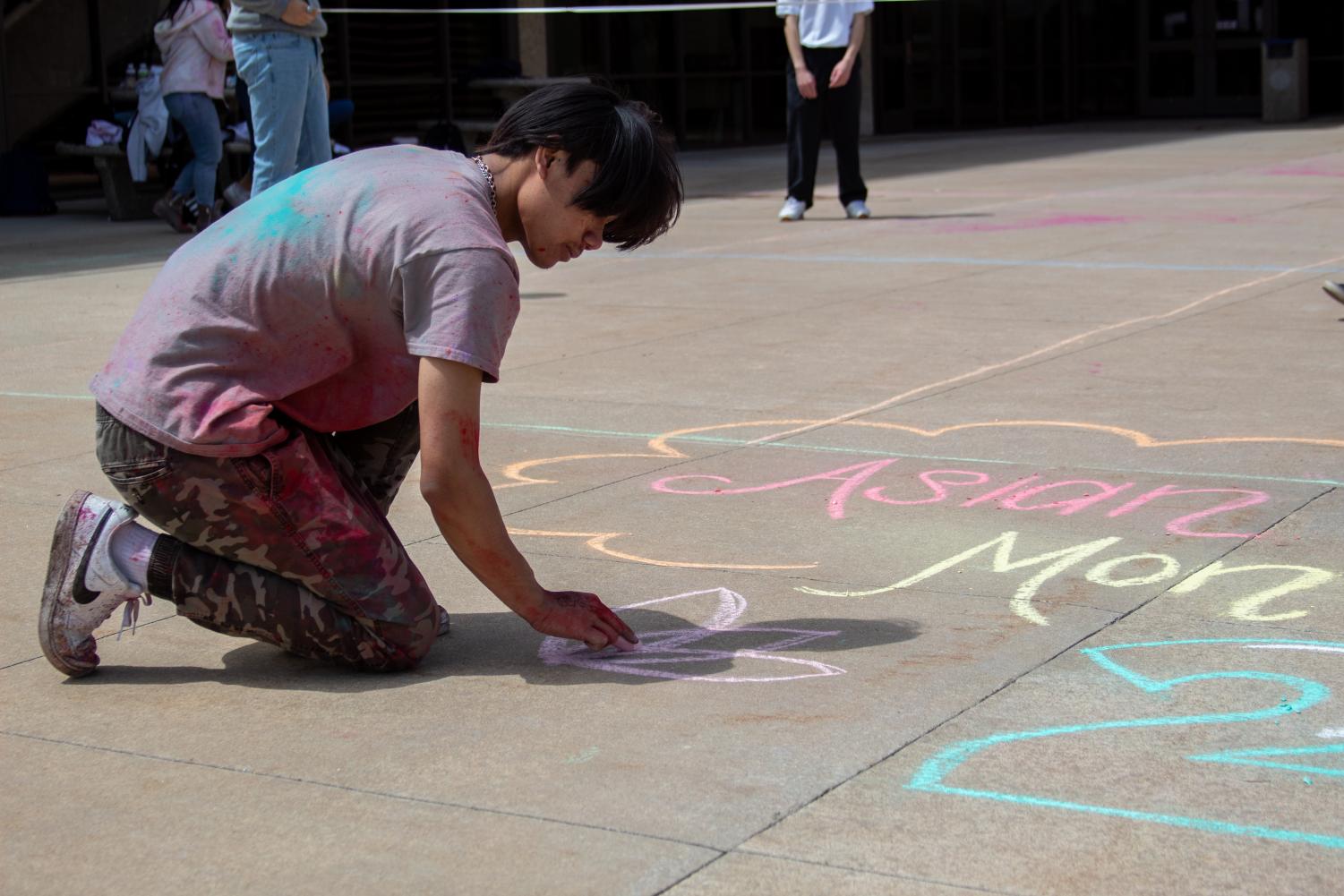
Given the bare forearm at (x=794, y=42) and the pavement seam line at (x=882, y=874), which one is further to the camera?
the bare forearm at (x=794, y=42)

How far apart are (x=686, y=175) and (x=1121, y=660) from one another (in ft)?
44.1

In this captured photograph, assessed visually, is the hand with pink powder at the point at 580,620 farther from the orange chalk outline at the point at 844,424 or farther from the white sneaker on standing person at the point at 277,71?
the white sneaker on standing person at the point at 277,71

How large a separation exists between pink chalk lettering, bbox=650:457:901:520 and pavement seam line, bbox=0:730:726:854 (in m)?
1.90

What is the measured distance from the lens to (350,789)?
105 inches

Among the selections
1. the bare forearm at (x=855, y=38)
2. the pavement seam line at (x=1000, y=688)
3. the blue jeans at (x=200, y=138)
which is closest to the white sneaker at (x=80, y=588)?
the pavement seam line at (x=1000, y=688)

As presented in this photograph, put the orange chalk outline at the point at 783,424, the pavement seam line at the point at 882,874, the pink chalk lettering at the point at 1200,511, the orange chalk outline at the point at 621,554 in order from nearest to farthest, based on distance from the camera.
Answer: the pavement seam line at the point at 882,874
the orange chalk outline at the point at 621,554
the pink chalk lettering at the point at 1200,511
the orange chalk outline at the point at 783,424

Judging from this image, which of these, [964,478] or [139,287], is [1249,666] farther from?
[139,287]

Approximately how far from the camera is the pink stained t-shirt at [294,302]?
9.77 feet

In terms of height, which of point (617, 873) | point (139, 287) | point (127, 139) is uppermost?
point (127, 139)

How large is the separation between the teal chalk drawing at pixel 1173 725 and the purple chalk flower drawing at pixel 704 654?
454 millimetres

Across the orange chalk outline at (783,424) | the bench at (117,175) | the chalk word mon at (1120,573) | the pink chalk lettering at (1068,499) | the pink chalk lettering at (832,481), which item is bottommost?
the chalk word mon at (1120,573)

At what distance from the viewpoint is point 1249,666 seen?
3.11m

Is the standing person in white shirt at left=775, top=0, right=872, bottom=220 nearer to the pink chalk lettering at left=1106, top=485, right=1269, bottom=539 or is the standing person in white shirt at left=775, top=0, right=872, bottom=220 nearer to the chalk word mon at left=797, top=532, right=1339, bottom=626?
the pink chalk lettering at left=1106, top=485, right=1269, bottom=539

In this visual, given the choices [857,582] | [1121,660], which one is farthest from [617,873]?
[857,582]
